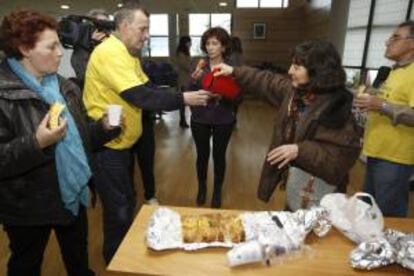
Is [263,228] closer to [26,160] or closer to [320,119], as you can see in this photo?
[320,119]

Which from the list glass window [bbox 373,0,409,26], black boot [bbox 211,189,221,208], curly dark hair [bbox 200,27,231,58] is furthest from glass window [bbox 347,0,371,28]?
black boot [bbox 211,189,221,208]

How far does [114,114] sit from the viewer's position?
5.05ft

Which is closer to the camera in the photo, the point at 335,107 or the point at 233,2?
the point at 335,107

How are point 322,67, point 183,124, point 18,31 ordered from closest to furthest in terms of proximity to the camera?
point 18,31
point 322,67
point 183,124

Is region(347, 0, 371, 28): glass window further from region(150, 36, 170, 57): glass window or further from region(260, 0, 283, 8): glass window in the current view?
region(150, 36, 170, 57): glass window

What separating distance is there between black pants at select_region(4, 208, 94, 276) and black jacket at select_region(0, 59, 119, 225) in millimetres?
70

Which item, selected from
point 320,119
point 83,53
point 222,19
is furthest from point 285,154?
point 222,19

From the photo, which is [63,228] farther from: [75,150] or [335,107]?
[335,107]

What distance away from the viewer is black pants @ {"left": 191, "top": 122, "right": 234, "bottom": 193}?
2.72 metres

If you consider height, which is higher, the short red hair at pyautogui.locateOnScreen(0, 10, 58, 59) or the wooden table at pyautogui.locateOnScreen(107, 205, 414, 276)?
the short red hair at pyautogui.locateOnScreen(0, 10, 58, 59)

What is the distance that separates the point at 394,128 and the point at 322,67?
28.8 inches

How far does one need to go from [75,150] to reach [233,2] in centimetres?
891

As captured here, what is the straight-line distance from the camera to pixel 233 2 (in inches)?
372

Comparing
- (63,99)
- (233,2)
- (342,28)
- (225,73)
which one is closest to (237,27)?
(233,2)
